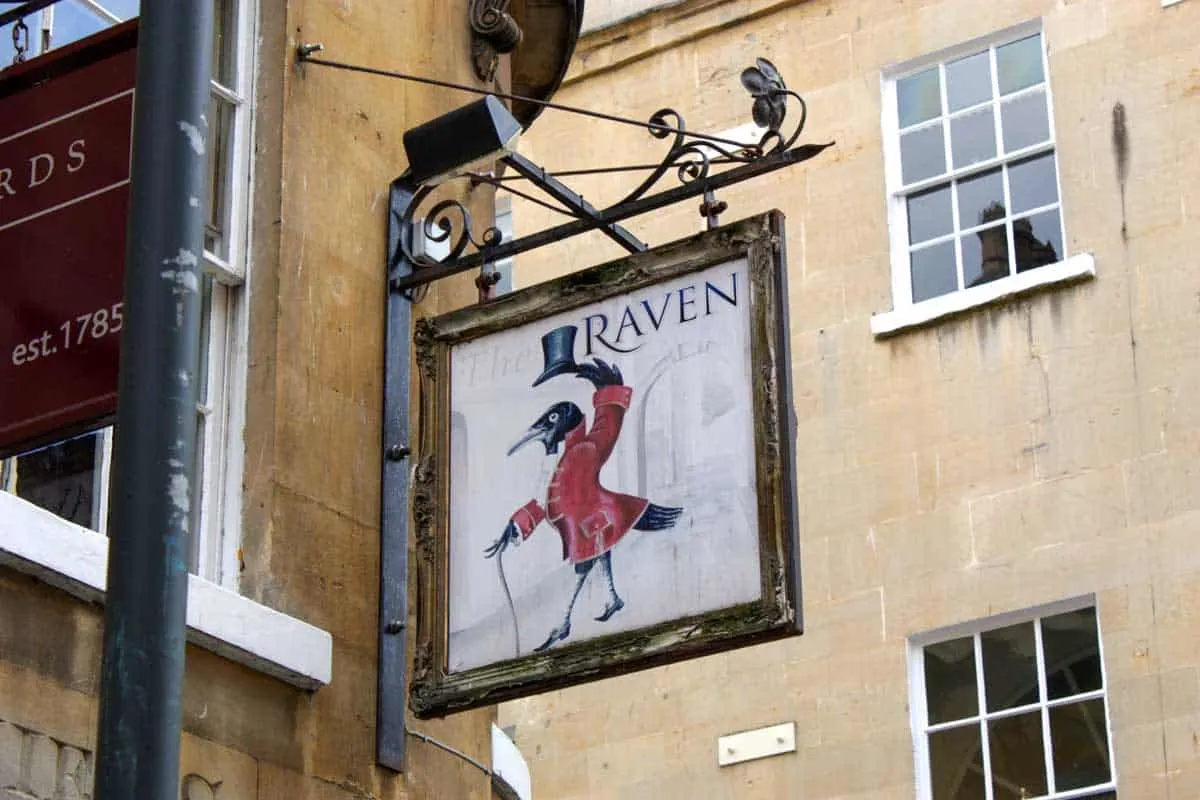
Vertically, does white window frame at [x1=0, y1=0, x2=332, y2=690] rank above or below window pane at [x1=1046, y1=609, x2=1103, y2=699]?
below

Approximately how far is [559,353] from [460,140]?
2.80 ft

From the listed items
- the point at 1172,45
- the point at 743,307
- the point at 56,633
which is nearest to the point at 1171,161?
the point at 1172,45

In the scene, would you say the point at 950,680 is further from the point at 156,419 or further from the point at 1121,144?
the point at 156,419

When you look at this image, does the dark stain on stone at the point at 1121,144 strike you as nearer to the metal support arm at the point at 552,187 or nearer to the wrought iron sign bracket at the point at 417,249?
the wrought iron sign bracket at the point at 417,249

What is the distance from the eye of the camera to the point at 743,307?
9.02 metres

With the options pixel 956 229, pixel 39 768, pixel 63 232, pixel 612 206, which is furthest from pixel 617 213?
pixel 956 229

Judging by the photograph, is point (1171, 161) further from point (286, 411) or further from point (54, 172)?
point (54, 172)

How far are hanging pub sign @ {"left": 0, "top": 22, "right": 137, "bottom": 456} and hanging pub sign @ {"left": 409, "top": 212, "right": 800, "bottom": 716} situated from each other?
1.93m

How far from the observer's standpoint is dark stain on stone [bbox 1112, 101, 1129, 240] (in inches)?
723

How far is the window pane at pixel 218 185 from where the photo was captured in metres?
9.98

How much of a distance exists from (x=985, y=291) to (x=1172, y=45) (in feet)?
6.68

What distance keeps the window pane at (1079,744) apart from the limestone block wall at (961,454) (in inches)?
5.7

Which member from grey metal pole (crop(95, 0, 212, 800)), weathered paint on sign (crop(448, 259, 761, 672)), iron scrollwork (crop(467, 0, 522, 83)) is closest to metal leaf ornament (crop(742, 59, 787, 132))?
A: weathered paint on sign (crop(448, 259, 761, 672))

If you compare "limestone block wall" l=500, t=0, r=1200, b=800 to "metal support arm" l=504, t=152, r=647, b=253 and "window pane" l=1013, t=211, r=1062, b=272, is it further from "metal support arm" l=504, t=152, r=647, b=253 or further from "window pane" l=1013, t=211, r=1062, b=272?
"metal support arm" l=504, t=152, r=647, b=253
